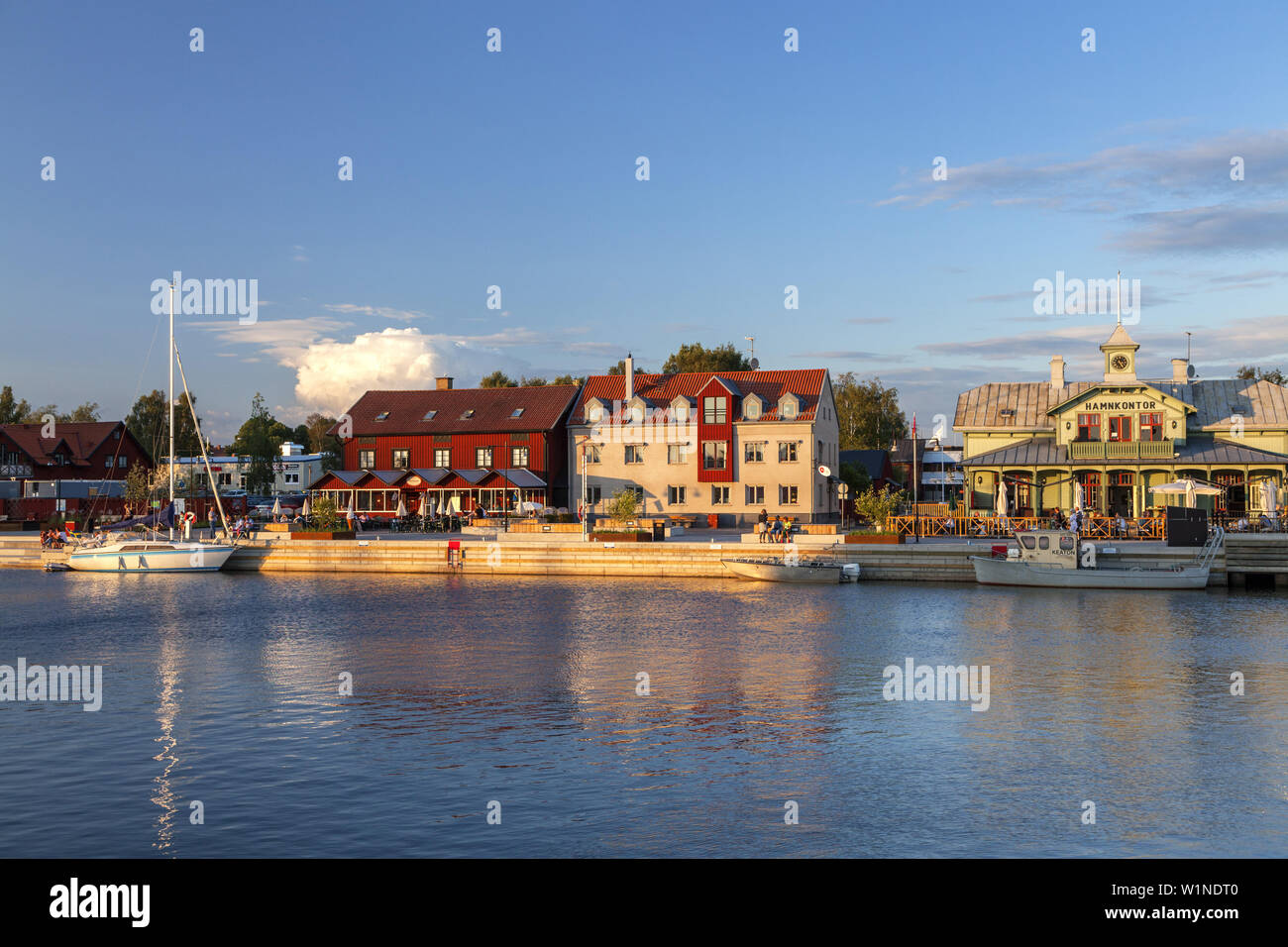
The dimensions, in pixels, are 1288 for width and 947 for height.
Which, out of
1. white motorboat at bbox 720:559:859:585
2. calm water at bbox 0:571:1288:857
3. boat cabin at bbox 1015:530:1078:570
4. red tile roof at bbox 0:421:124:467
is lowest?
calm water at bbox 0:571:1288:857

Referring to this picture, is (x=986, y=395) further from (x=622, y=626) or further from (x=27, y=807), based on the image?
(x=27, y=807)

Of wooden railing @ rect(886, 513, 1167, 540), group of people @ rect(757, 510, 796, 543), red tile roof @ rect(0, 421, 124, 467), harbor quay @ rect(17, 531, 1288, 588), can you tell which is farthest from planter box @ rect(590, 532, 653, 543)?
red tile roof @ rect(0, 421, 124, 467)

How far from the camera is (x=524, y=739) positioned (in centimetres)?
1948

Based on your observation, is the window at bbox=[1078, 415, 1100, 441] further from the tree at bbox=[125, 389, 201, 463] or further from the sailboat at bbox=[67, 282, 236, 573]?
the tree at bbox=[125, 389, 201, 463]

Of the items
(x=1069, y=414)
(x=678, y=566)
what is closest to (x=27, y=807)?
(x=678, y=566)

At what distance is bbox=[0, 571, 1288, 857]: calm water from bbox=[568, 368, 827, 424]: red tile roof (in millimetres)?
38024

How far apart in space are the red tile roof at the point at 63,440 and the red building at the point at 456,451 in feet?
105

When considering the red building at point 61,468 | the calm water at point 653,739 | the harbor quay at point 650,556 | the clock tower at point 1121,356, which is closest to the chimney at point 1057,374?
the clock tower at point 1121,356

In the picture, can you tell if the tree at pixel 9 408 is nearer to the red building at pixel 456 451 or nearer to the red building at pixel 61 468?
the red building at pixel 61 468

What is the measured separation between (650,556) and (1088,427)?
1177 inches

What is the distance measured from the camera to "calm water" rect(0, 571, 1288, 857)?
14531 mm

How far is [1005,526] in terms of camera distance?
55.2m

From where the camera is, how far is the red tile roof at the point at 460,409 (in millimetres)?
78500
